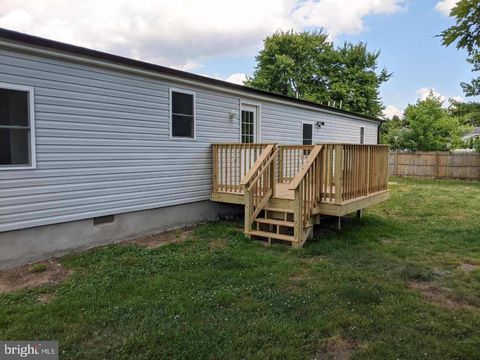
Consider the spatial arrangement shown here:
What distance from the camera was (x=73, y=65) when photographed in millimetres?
5191

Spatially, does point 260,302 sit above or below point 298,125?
below

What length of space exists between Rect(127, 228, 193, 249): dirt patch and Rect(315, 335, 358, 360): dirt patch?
3.57 meters

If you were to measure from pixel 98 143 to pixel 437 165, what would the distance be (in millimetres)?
17315

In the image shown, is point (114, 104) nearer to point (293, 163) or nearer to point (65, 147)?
point (65, 147)

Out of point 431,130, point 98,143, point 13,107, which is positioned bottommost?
point 98,143

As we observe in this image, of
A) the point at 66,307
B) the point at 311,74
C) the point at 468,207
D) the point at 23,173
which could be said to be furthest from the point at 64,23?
the point at 311,74

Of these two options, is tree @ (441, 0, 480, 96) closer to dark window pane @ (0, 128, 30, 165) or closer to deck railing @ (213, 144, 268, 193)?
deck railing @ (213, 144, 268, 193)

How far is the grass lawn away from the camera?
277 cm

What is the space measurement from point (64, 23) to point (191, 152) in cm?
1126

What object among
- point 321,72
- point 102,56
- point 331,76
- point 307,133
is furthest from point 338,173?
point 321,72

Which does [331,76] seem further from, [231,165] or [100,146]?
[100,146]

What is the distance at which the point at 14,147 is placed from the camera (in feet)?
15.3

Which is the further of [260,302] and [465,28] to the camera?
[260,302]

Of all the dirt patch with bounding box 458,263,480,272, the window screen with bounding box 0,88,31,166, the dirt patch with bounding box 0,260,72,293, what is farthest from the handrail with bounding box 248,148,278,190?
the window screen with bounding box 0,88,31,166
